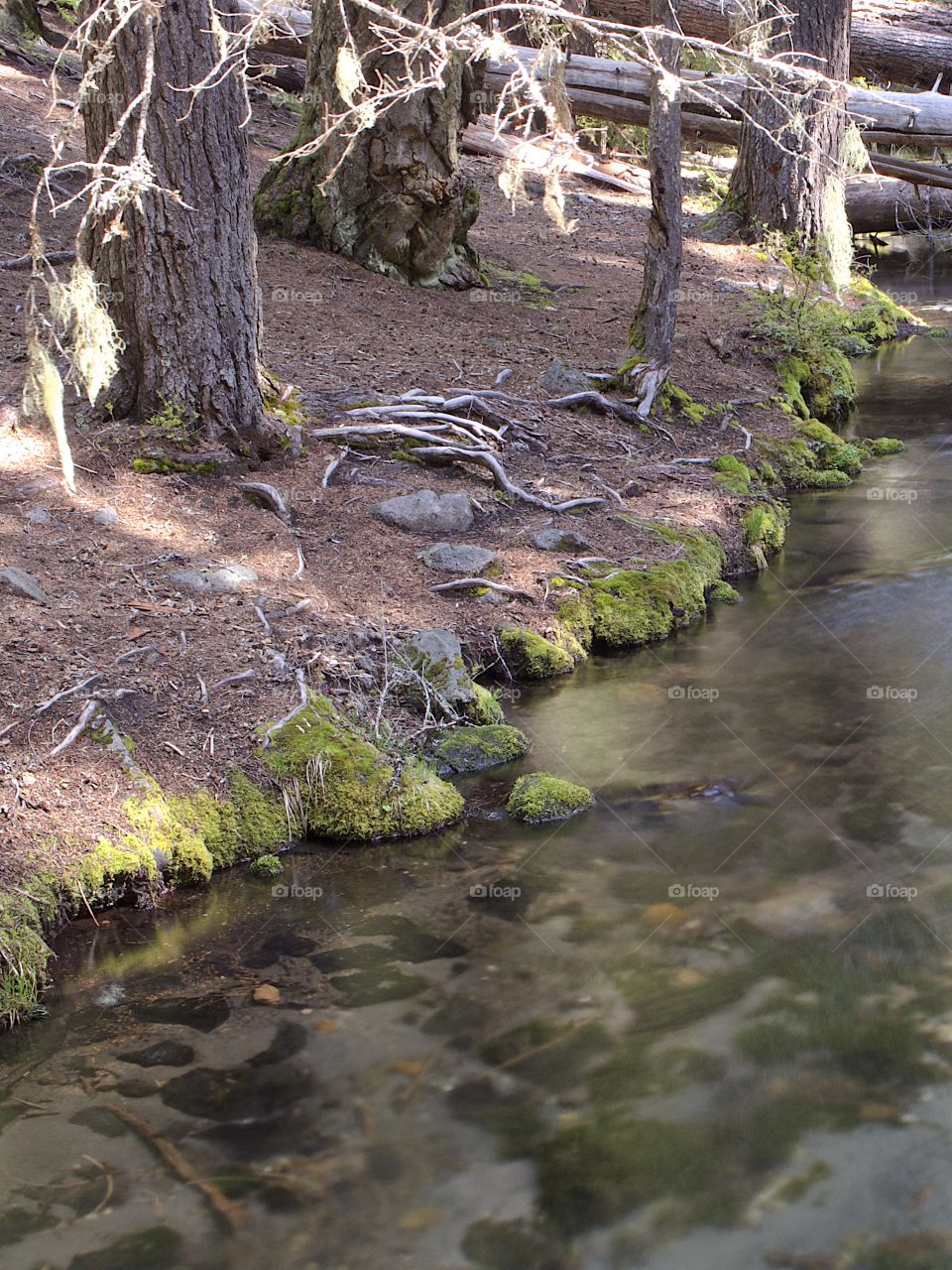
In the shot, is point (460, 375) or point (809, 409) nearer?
point (460, 375)

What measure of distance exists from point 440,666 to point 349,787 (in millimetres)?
1182

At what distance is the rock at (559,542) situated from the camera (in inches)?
337

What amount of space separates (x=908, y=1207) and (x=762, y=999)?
1063 mm

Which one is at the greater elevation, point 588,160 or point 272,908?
point 588,160

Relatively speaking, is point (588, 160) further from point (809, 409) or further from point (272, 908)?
point (272, 908)

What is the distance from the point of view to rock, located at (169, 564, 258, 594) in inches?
280

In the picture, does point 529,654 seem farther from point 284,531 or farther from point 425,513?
point 284,531

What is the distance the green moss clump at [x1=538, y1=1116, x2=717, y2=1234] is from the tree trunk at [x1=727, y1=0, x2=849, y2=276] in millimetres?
12270

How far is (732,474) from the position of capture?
10.3m

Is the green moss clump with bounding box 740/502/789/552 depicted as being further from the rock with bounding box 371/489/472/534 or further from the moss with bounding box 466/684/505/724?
the moss with bounding box 466/684/505/724

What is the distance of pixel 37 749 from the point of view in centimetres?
557

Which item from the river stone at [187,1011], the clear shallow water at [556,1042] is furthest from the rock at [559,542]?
the river stone at [187,1011]

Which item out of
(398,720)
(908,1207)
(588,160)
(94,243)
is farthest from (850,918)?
(588,160)

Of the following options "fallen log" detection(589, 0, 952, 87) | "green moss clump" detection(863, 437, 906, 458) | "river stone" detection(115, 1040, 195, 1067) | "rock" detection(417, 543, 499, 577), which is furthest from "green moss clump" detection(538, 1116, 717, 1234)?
"fallen log" detection(589, 0, 952, 87)
